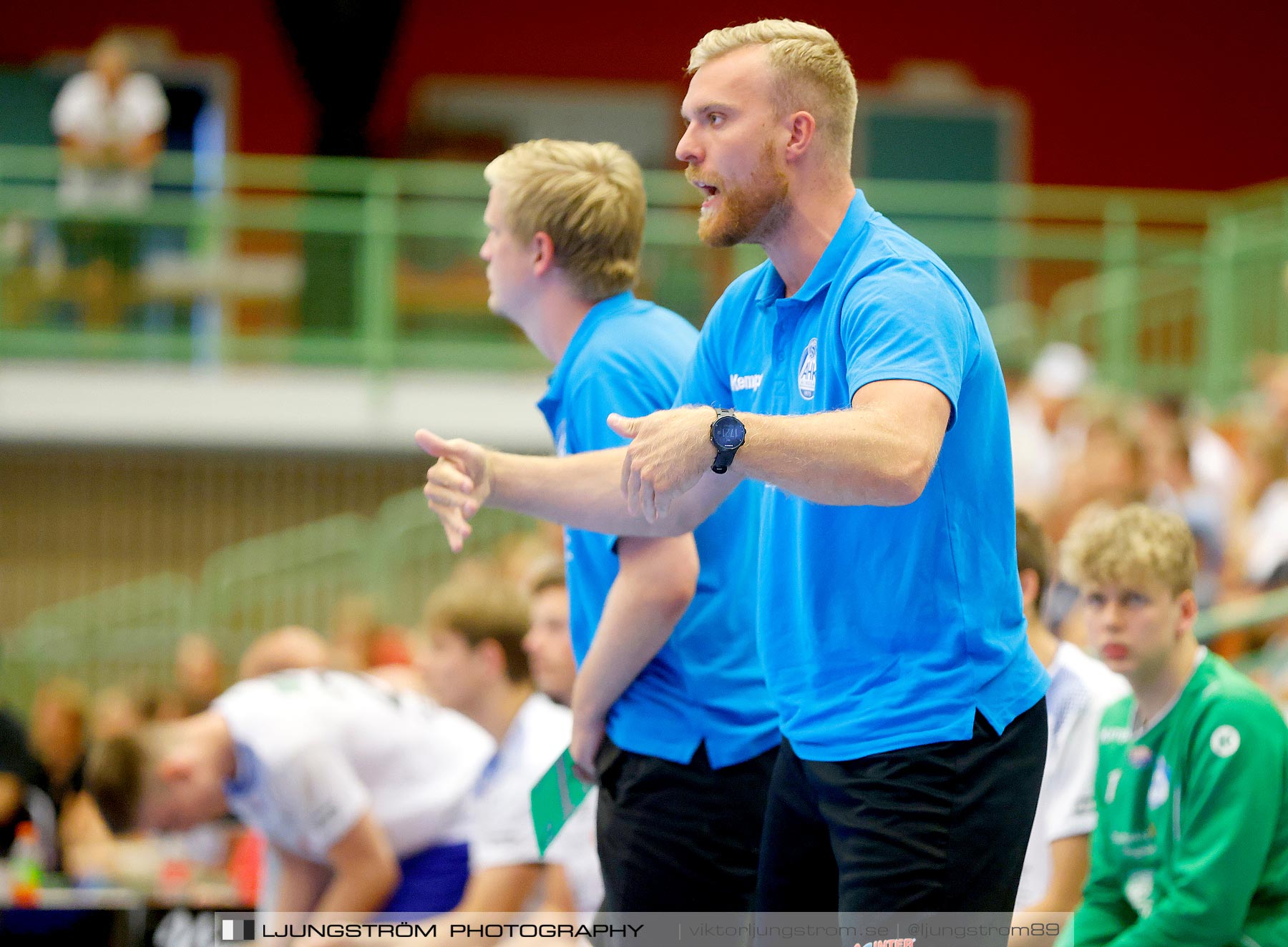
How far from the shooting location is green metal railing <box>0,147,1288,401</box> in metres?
11.9

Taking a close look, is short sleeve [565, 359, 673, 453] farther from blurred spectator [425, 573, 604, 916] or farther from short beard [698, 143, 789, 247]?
blurred spectator [425, 573, 604, 916]

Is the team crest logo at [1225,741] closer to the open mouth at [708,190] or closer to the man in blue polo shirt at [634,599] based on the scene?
the man in blue polo shirt at [634,599]

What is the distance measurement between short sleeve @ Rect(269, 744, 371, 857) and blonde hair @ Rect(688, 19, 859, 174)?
2.49 m

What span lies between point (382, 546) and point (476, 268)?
2311 mm

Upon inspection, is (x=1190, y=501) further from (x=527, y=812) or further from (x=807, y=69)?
(x=807, y=69)

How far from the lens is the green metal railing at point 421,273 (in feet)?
38.9

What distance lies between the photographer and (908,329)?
7.72 feet

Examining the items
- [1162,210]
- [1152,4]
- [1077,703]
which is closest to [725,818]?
Result: [1077,703]

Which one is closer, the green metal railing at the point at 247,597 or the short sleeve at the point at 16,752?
the short sleeve at the point at 16,752

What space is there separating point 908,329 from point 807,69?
1.71 feet

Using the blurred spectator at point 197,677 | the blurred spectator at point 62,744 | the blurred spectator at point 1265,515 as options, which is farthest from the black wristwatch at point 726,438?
the blurred spectator at point 197,677

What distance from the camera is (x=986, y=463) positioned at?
254 centimetres

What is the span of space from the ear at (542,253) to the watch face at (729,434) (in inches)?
44.2

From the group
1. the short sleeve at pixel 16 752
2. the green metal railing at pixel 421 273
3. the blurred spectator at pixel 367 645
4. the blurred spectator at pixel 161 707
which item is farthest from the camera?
the green metal railing at pixel 421 273
